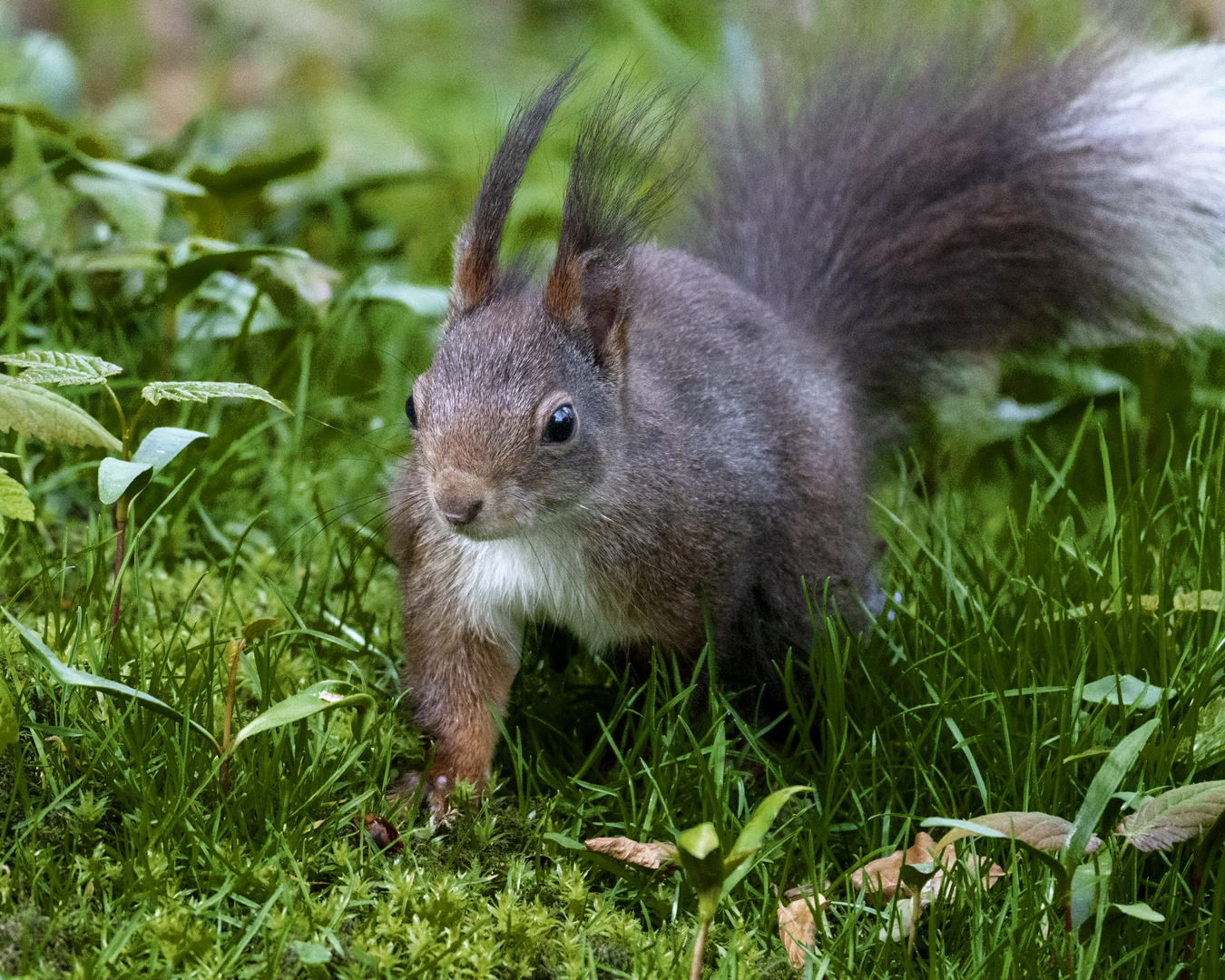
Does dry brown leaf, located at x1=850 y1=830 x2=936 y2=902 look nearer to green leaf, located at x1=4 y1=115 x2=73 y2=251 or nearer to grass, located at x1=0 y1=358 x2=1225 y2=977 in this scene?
grass, located at x1=0 y1=358 x2=1225 y2=977

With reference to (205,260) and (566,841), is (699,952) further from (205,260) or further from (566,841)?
Result: (205,260)

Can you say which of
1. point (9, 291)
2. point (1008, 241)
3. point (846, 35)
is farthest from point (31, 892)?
point (846, 35)

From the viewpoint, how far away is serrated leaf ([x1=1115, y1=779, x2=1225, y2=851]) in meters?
1.54

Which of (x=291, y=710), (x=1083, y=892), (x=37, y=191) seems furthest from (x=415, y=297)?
(x=1083, y=892)

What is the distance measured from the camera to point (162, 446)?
1.70 meters

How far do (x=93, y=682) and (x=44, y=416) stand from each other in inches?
13.5

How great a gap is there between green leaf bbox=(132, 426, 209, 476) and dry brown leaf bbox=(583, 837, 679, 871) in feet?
2.38

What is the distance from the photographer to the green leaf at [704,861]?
130 cm

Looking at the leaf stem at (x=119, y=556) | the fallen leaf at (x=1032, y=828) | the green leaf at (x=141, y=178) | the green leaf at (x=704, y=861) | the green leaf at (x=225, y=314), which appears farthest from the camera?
the green leaf at (x=225, y=314)

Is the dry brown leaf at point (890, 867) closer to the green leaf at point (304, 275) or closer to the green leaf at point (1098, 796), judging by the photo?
the green leaf at point (1098, 796)

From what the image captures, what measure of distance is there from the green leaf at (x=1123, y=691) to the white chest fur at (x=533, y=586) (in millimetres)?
659

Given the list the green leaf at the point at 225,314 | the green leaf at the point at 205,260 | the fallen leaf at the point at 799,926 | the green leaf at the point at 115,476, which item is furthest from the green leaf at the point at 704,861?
the green leaf at the point at 225,314

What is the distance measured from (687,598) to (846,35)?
155cm

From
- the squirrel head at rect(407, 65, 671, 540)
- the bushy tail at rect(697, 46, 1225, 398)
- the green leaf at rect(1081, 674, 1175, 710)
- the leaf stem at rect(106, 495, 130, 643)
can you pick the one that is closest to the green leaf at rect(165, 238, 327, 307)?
the squirrel head at rect(407, 65, 671, 540)
